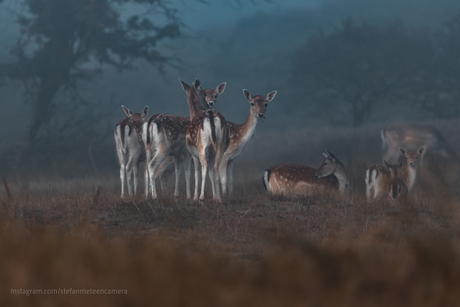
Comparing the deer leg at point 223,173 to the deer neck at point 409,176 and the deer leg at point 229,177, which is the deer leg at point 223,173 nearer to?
the deer leg at point 229,177

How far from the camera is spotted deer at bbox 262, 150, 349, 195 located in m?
11.3

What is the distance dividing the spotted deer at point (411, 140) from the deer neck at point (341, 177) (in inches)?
279

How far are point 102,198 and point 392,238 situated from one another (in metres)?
4.57

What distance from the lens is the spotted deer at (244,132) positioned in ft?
33.9

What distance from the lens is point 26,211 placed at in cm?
734

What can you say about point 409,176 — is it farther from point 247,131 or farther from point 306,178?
point 247,131

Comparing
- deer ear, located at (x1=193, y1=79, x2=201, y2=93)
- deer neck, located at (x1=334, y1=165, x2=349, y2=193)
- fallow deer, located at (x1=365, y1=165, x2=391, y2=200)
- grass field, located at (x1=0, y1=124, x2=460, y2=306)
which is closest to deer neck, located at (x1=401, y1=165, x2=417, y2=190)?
fallow deer, located at (x1=365, y1=165, x2=391, y2=200)

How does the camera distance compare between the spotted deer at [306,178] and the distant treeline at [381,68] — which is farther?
the distant treeline at [381,68]

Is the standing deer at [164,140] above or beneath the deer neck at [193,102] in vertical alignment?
beneath

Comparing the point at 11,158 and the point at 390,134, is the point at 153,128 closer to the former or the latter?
the point at 390,134

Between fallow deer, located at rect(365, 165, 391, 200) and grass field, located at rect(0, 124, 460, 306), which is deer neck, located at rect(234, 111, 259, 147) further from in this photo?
grass field, located at rect(0, 124, 460, 306)

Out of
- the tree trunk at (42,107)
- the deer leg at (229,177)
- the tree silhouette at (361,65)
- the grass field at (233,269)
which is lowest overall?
the grass field at (233,269)

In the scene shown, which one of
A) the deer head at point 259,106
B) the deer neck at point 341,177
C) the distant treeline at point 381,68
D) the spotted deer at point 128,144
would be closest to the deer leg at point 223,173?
the deer head at point 259,106

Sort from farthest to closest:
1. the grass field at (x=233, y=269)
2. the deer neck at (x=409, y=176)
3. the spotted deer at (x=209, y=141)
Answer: the deer neck at (x=409, y=176) → the spotted deer at (x=209, y=141) → the grass field at (x=233, y=269)
